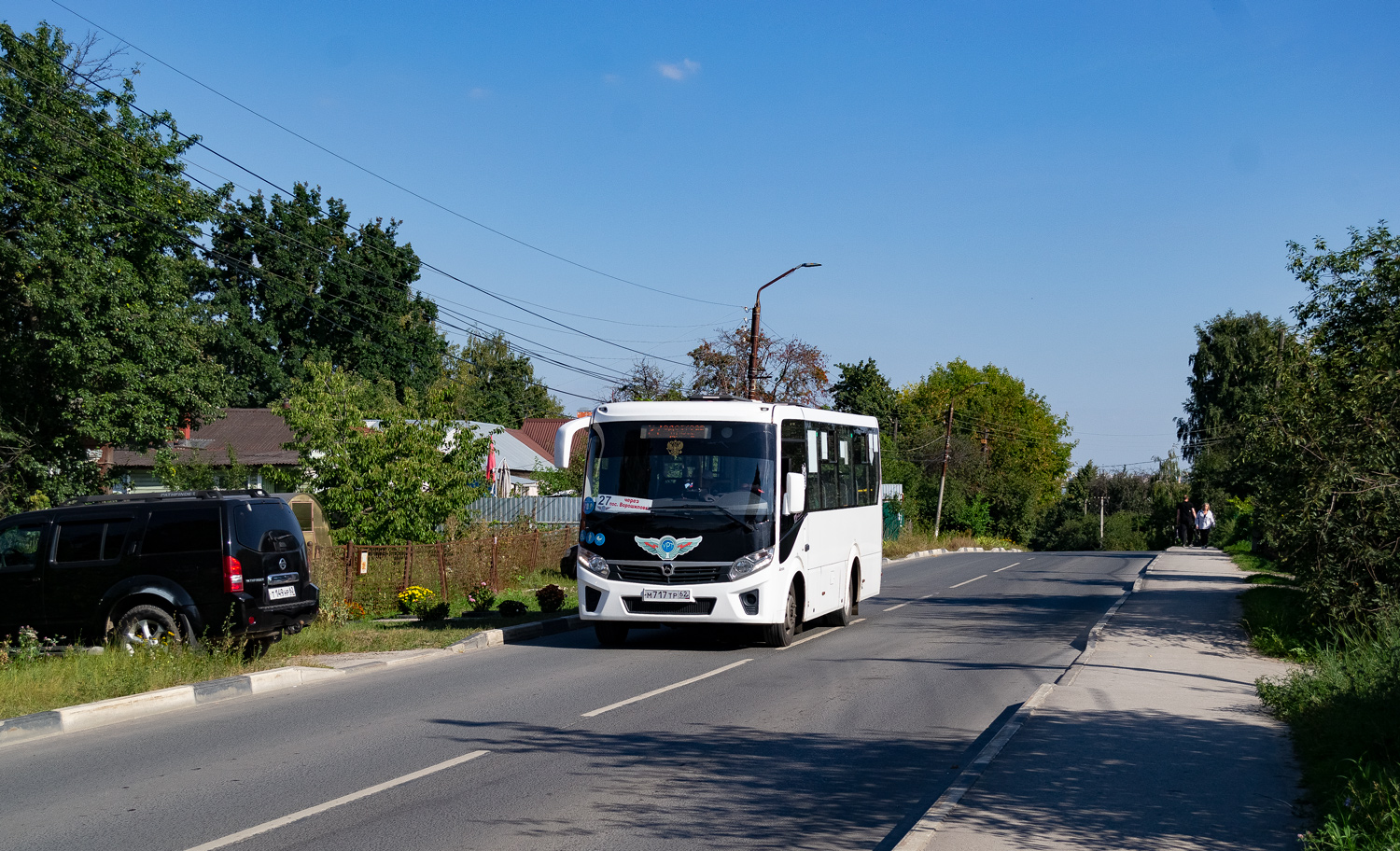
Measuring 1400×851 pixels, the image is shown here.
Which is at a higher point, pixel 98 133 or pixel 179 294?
pixel 98 133

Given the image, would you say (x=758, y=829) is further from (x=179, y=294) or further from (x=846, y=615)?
(x=179, y=294)

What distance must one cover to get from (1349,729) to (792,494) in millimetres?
7631

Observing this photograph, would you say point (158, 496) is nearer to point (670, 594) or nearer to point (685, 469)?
point (670, 594)

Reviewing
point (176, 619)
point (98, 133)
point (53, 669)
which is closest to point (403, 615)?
point (176, 619)

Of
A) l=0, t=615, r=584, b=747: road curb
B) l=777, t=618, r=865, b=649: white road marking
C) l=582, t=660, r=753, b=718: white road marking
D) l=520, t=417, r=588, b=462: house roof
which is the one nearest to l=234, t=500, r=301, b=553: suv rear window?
l=0, t=615, r=584, b=747: road curb

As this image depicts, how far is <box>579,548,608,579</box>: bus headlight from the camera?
1434 centimetres

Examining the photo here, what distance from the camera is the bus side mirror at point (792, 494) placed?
14.4m

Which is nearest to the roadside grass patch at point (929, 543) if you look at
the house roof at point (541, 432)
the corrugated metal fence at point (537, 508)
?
the corrugated metal fence at point (537, 508)

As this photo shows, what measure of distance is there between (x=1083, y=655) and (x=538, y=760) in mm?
7433

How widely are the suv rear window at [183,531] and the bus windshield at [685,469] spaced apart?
4.47 metres

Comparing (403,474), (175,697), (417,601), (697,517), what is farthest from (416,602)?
(175,697)

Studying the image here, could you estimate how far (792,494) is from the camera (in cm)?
1440

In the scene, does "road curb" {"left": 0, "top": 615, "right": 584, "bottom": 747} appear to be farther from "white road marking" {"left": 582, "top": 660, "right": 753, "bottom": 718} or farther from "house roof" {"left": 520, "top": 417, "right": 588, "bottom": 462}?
"house roof" {"left": 520, "top": 417, "right": 588, "bottom": 462}

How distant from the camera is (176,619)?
12.5 m
